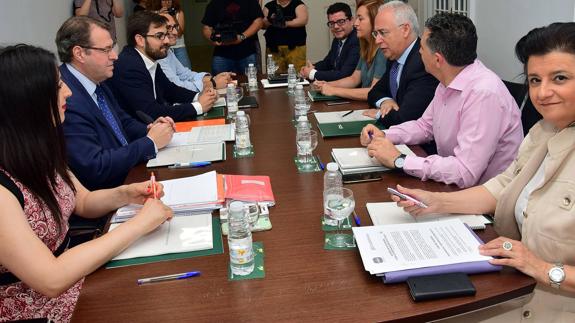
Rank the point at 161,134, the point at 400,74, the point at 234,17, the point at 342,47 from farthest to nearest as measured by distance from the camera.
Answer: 1. the point at 234,17
2. the point at 342,47
3. the point at 400,74
4. the point at 161,134

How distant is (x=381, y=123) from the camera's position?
2473mm

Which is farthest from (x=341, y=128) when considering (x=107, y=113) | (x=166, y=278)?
(x=166, y=278)

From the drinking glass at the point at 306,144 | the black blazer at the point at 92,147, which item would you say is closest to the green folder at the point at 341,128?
the drinking glass at the point at 306,144

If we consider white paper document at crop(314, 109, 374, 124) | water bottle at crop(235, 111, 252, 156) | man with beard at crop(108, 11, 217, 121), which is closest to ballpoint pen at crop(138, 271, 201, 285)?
water bottle at crop(235, 111, 252, 156)

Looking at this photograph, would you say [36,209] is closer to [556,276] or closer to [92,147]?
[92,147]

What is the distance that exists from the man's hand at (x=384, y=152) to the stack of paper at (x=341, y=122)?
1.29 feet

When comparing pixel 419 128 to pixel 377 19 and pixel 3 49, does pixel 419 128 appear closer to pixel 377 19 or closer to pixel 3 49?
pixel 377 19

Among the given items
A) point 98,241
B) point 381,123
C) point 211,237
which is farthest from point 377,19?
point 98,241

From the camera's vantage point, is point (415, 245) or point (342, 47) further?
point (342, 47)

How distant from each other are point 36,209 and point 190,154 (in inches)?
33.0

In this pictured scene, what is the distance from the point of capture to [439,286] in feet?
3.56

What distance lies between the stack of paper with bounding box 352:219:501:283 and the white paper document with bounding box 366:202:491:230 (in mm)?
63

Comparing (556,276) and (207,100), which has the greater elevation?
(207,100)

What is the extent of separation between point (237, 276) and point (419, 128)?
1333 millimetres
